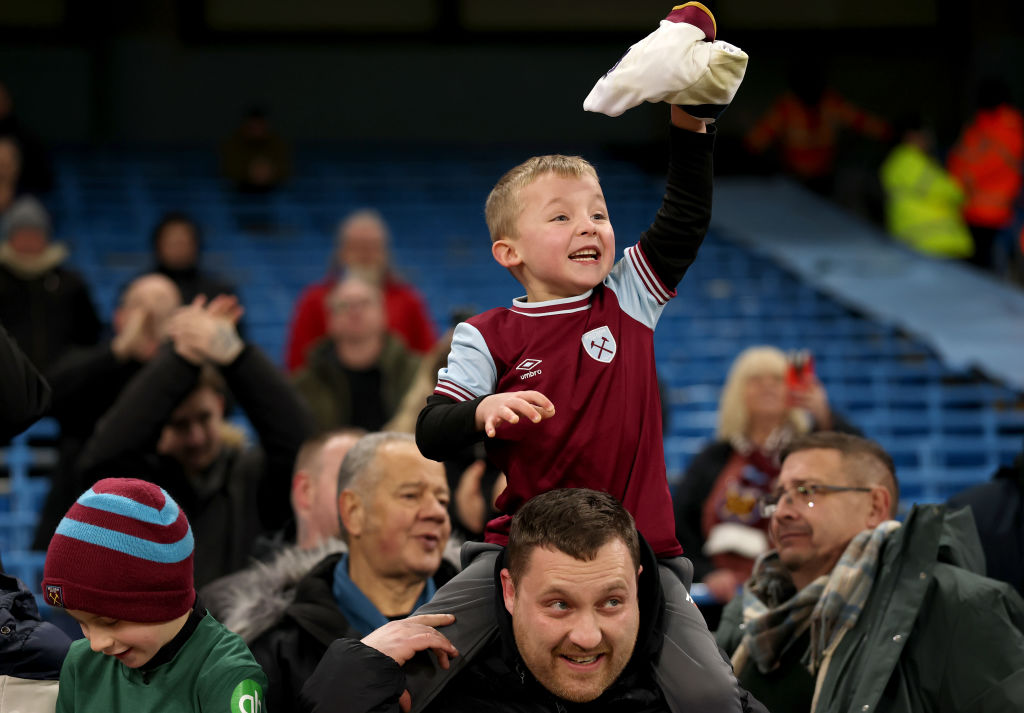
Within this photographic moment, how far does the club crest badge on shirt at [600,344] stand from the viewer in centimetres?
250

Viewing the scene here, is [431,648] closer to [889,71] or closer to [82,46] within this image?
[82,46]

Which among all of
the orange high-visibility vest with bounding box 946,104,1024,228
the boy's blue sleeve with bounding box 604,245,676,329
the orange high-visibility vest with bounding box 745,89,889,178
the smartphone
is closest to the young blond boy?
the boy's blue sleeve with bounding box 604,245,676,329

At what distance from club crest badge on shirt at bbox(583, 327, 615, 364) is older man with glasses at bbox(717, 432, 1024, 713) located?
878mm

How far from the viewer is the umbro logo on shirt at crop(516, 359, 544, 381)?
2.47 metres

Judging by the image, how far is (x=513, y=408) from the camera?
7.34ft

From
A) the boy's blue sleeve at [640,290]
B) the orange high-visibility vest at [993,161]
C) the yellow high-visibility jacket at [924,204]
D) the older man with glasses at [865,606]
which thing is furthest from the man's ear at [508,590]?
the orange high-visibility vest at [993,161]

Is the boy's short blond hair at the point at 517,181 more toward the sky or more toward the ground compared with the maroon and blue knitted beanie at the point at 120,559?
more toward the sky

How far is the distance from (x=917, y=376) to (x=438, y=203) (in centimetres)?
410

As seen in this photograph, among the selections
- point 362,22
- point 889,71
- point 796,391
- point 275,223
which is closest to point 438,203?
point 275,223

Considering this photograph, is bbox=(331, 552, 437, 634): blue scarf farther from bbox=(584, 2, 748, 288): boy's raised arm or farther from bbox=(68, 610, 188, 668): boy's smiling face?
bbox=(584, 2, 748, 288): boy's raised arm

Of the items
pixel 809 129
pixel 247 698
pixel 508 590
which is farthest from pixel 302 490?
pixel 809 129

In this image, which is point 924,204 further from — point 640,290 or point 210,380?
point 640,290

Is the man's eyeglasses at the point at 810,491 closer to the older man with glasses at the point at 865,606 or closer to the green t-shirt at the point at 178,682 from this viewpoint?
the older man with glasses at the point at 865,606

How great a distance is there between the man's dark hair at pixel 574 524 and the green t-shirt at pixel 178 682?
1.70 ft
